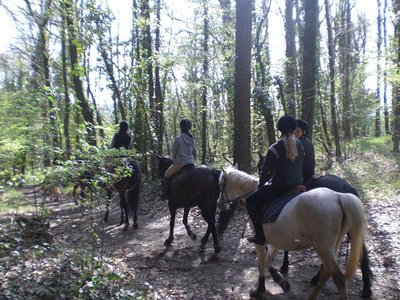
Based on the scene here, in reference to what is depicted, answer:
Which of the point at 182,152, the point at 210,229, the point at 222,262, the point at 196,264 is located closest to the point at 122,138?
the point at 182,152

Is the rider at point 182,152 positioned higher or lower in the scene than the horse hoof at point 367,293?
higher

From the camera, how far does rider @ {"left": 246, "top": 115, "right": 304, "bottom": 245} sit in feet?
16.4

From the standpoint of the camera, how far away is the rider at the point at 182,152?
8.02 meters

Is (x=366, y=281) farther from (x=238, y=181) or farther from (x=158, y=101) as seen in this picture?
(x=158, y=101)

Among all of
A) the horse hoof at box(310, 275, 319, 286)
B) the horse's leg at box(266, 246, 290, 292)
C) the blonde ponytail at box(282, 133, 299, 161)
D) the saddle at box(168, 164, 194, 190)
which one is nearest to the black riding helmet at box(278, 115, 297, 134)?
the blonde ponytail at box(282, 133, 299, 161)

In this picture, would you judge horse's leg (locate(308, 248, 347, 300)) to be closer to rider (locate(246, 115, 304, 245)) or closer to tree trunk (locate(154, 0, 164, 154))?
rider (locate(246, 115, 304, 245))

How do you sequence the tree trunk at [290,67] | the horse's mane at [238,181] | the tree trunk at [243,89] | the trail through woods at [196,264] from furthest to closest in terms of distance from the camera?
the tree trunk at [290,67], the tree trunk at [243,89], the horse's mane at [238,181], the trail through woods at [196,264]

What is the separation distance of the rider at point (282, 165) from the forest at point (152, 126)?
159 cm

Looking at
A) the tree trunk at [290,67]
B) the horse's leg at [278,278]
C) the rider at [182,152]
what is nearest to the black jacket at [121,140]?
the rider at [182,152]

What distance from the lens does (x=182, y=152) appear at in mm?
8039

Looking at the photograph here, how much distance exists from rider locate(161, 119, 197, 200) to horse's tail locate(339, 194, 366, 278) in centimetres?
424

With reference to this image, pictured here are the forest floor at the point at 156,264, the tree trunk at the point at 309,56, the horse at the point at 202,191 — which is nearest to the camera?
the forest floor at the point at 156,264

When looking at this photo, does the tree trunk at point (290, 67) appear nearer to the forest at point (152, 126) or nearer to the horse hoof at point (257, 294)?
the forest at point (152, 126)

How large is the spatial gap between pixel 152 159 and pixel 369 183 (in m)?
10.4
